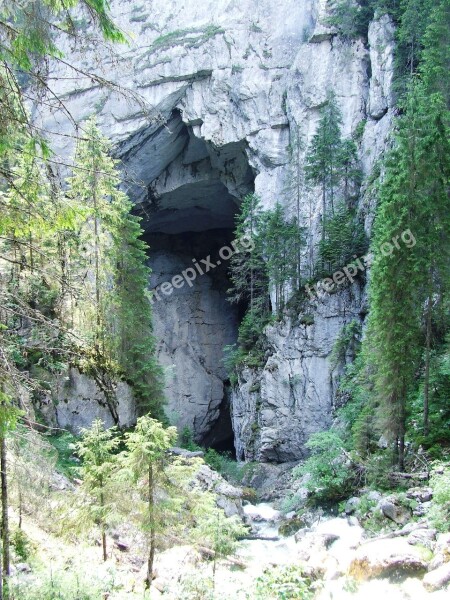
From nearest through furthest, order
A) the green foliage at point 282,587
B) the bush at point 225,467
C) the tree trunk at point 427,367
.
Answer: the green foliage at point 282,587, the tree trunk at point 427,367, the bush at point 225,467

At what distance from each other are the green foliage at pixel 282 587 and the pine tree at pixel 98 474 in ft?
12.1

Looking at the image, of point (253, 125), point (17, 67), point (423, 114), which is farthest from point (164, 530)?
point (253, 125)

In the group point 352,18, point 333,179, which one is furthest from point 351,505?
point 352,18

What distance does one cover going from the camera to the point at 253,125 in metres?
32.2

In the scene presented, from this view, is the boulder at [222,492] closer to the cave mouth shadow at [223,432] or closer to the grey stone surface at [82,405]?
the grey stone surface at [82,405]

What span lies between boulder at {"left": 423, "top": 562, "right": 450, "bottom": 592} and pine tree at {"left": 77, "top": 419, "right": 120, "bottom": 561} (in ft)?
18.3

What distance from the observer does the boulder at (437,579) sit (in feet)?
26.1

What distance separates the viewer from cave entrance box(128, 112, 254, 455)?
33.9m

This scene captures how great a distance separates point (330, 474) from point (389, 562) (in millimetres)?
7432

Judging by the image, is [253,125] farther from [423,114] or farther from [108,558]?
[108,558]

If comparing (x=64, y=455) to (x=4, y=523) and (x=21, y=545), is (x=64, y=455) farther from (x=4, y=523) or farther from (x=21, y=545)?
(x=4, y=523)

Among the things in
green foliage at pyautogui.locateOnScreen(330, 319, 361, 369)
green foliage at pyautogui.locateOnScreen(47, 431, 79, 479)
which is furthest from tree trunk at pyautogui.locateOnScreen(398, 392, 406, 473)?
green foliage at pyautogui.locateOnScreen(330, 319, 361, 369)

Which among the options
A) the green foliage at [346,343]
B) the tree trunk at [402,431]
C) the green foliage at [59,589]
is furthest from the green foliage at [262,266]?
the green foliage at [59,589]

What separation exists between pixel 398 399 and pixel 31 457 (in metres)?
9.71
